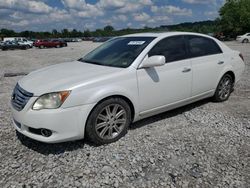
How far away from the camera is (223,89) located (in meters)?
5.48

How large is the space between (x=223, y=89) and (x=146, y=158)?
3035mm

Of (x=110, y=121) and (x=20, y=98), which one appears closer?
(x=20, y=98)

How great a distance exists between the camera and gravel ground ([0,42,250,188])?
9.48 feet

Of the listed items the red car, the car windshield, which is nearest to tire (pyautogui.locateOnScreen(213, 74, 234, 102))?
the car windshield

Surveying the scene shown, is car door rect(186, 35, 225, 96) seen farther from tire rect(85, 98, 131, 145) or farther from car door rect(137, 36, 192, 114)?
tire rect(85, 98, 131, 145)

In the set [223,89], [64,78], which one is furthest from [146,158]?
[223,89]

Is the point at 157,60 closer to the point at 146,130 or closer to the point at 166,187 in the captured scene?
the point at 146,130

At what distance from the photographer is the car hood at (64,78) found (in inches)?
130

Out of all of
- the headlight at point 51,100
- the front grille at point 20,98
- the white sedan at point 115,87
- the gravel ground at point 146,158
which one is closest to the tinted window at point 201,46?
the white sedan at point 115,87

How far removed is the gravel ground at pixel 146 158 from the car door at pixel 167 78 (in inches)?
19.2

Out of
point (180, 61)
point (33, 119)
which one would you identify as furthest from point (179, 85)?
point (33, 119)

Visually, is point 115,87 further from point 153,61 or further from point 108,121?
point 153,61

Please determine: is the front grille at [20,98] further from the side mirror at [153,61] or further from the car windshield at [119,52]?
the side mirror at [153,61]

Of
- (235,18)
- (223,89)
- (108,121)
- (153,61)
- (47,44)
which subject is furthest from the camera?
(235,18)
